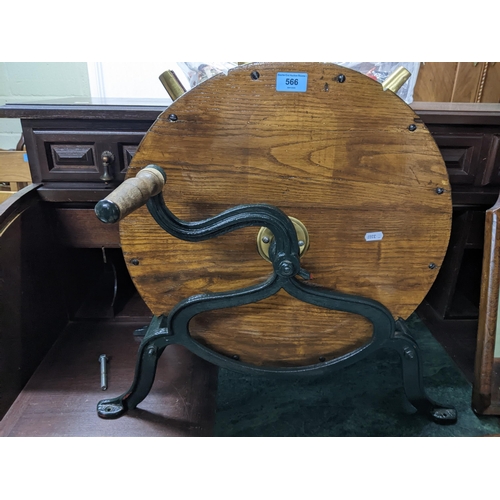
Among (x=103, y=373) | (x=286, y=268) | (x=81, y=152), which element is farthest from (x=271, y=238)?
(x=103, y=373)

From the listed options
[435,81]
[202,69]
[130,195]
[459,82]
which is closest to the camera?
[130,195]

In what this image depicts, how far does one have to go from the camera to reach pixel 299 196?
96 cm

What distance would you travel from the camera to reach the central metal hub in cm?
98

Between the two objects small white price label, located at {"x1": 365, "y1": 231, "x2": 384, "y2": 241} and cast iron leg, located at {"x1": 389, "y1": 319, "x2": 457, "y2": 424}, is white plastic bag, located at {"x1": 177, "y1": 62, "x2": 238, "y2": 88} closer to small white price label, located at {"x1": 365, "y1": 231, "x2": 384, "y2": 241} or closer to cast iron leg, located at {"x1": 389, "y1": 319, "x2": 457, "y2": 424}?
small white price label, located at {"x1": 365, "y1": 231, "x2": 384, "y2": 241}

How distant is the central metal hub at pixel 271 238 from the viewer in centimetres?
98

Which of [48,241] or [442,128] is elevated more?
[442,128]

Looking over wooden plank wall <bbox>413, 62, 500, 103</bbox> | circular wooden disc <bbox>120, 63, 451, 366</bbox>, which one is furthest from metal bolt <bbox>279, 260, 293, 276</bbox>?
wooden plank wall <bbox>413, 62, 500, 103</bbox>

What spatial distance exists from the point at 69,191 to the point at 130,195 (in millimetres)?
723

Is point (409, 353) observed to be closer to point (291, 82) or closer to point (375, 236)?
point (375, 236)

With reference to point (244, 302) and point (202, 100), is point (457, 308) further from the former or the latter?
point (202, 100)

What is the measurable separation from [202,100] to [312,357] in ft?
2.39

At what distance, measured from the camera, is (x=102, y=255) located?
189cm

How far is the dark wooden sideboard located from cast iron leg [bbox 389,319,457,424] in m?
0.57

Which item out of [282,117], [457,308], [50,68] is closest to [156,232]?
[282,117]
